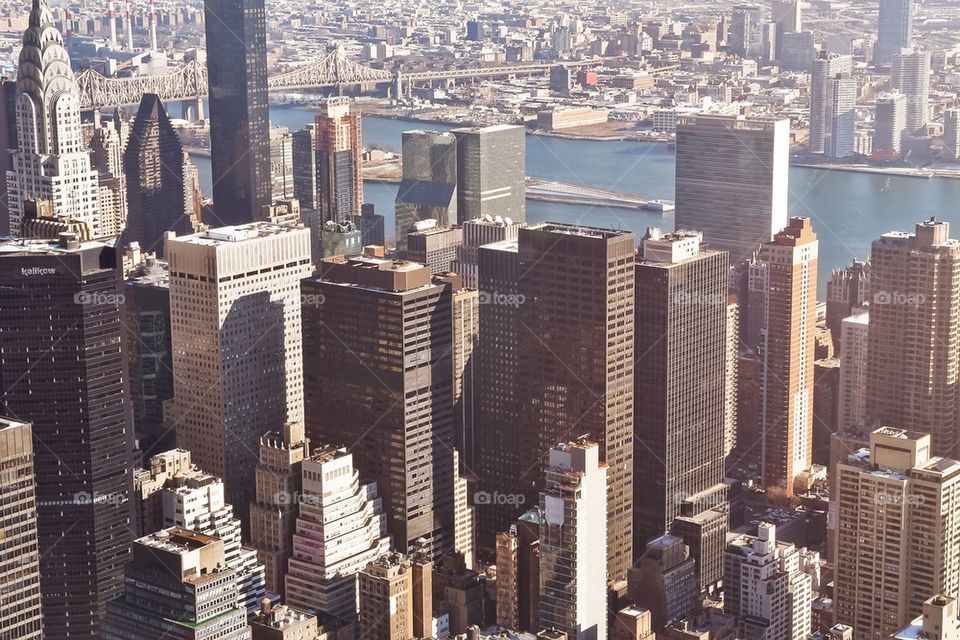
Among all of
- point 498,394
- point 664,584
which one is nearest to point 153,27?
point 498,394

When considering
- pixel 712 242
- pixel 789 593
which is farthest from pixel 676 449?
pixel 712 242

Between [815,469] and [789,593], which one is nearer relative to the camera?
[789,593]

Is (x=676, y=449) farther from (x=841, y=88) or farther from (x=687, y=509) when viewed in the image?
(x=841, y=88)

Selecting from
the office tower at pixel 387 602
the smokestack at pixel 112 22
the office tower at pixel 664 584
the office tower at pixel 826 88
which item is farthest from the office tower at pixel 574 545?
the smokestack at pixel 112 22

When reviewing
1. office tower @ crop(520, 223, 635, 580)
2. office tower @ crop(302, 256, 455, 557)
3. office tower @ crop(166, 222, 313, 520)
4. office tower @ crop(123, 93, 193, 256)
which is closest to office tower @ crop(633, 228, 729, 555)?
office tower @ crop(520, 223, 635, 580)

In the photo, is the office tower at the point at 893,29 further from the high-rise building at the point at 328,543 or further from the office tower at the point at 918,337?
the high-rise building at the point at 328,543

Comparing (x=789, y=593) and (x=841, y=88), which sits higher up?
(x=841, y=88)

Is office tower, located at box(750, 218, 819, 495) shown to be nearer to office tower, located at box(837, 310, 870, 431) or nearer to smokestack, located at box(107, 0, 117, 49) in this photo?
office tower, located at box(837, 310, 870, 431)

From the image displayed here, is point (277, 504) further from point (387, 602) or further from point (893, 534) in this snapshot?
point (893, 534)

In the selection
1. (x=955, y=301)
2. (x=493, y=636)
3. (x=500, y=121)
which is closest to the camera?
(x=493, y=636)
